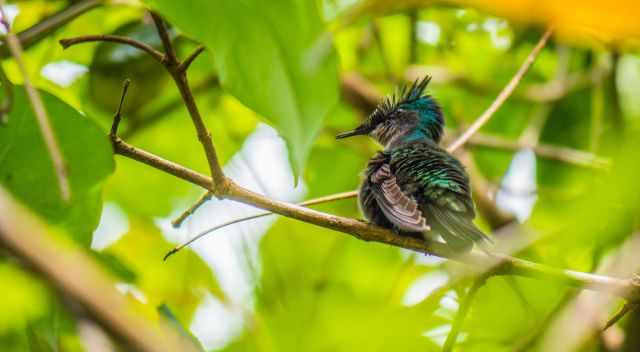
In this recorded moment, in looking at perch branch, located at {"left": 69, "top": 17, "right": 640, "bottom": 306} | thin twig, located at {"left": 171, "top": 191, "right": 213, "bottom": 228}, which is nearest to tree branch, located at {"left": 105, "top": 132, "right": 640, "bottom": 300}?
perch branch, located at {"left": 69, "top": 17, "right": 640, "bottom": 306}

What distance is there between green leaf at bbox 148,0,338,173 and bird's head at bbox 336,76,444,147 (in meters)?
2.33

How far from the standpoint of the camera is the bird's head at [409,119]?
4113 millimetres

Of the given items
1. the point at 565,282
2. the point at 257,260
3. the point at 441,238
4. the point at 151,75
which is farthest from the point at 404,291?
the point at 565,282

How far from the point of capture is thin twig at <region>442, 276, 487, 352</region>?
175 centimetres

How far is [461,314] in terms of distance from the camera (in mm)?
1836

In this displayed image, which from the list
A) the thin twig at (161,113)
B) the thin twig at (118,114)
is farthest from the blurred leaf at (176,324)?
the thin twig at (161,113)

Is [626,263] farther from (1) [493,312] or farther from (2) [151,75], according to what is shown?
(2) [151,75]

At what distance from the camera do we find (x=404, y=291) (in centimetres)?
362

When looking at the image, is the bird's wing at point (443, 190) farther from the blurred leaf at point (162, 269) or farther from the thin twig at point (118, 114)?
the thin twig at point (118, 114)

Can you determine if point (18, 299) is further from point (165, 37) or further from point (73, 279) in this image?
point (73, 279)

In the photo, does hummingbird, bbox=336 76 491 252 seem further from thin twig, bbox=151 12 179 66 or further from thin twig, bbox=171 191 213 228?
thin twig, bbox=151 12 179 66

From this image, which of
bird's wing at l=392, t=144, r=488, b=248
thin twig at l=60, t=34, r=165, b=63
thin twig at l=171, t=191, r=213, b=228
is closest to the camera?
thin twig at l=60, t=34, r=165, b=63

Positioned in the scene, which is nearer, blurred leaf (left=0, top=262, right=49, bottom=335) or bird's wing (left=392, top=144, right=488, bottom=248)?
blurred leaf (left=0, top=262, right=49, bottom=335)

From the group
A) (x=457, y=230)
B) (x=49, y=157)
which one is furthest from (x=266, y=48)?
(x=457, y=230)
